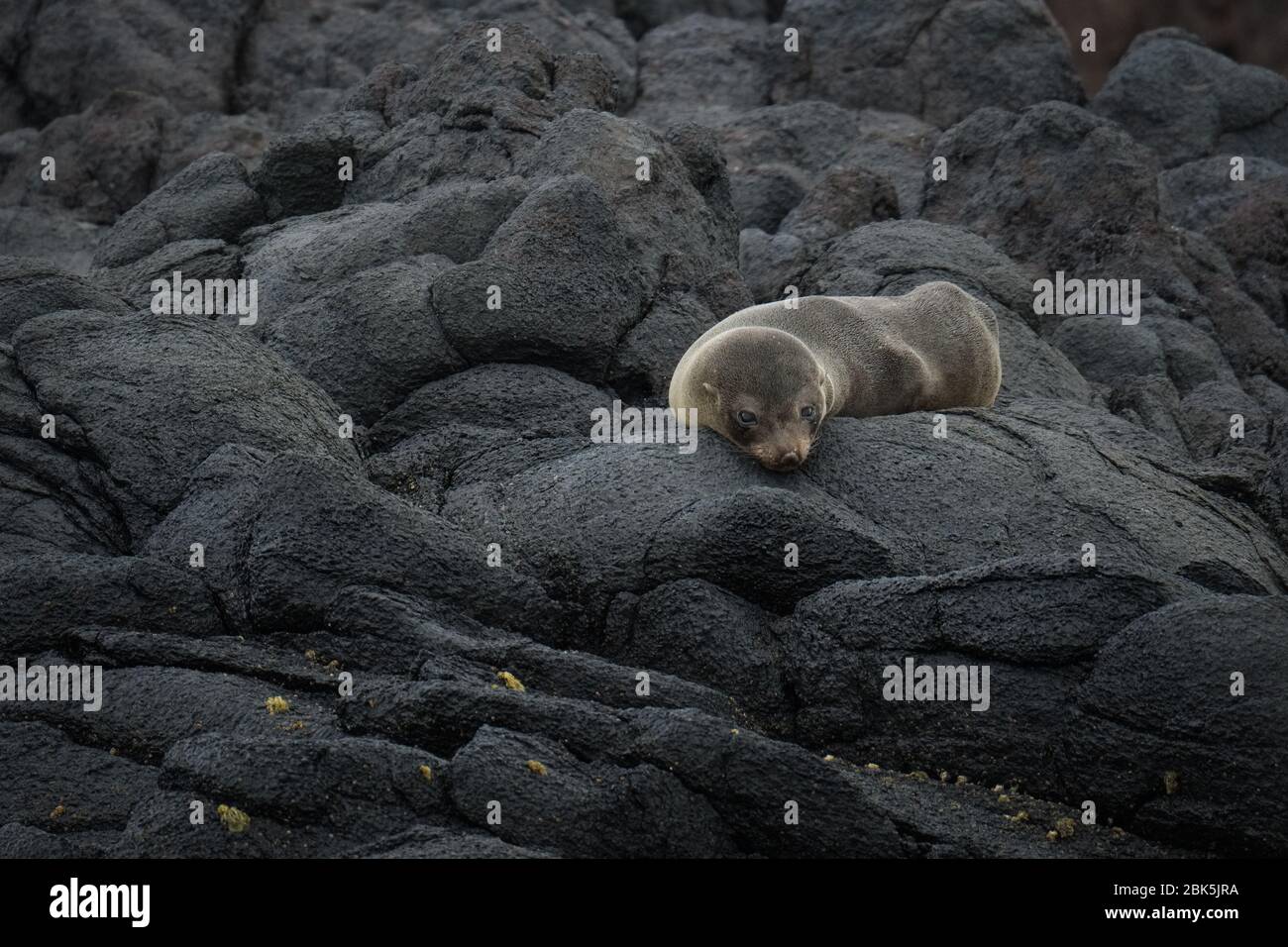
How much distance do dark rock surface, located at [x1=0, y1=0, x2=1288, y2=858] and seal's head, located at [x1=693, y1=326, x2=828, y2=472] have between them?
22 cm

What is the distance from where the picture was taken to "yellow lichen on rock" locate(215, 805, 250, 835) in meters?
7.46

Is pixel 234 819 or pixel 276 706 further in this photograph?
pixel 276 706

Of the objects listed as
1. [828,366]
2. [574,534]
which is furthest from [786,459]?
[828,366]

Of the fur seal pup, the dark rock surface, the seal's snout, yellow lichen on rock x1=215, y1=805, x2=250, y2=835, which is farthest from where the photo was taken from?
the fur seal pup

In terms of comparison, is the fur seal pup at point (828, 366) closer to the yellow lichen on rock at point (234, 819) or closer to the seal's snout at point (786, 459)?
the seal's snout at point (786, 459)

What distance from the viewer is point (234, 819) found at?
7.48 metres

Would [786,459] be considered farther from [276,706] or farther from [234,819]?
[234,819]

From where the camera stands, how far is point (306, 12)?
3434 centimetres

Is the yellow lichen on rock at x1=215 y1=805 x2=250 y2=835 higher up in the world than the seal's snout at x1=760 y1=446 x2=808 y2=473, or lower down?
lower down

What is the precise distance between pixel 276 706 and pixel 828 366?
5.66 meters

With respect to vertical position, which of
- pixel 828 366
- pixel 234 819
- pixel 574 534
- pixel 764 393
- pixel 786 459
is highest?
pixel 828 366

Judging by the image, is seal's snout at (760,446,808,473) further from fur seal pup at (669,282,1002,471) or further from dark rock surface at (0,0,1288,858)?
dark rock surface at (0,0,1288,858)

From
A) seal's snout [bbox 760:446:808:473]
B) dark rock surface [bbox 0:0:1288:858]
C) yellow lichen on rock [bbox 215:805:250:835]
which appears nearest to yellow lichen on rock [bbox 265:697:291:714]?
dark rock surface [bbox 0:0:1288:858]

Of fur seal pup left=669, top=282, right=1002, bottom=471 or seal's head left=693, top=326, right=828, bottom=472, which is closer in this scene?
seal's head left=693, top=326, right=828, bottom=472
